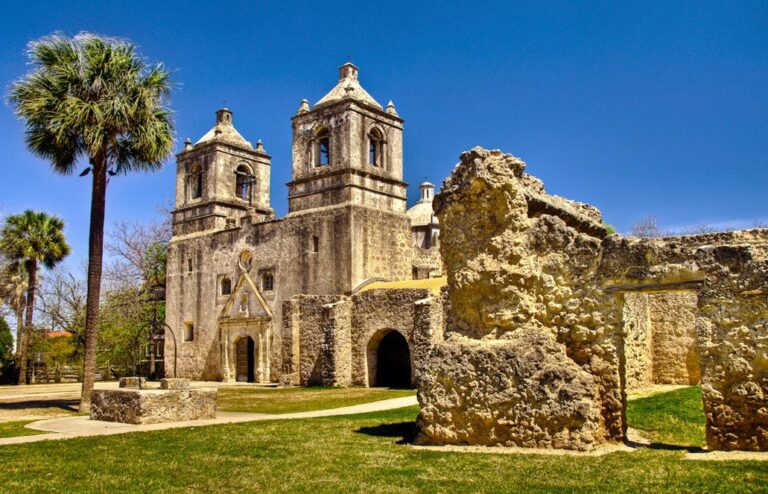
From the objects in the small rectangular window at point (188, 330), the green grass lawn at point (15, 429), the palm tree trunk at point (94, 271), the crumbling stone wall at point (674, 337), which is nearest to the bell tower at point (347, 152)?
the small rectangular window at point (188, 330)

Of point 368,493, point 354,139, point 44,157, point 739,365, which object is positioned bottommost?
point 368,493

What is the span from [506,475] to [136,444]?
5360 mm

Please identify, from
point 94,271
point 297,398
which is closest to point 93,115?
point 94,271

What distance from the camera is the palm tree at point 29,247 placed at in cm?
3164

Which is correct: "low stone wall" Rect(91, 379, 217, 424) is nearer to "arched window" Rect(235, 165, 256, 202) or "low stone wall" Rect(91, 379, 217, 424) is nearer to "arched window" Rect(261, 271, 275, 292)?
"arched window" Rect(261, 271, 275, 292)

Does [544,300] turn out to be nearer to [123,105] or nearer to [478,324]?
[478,324]

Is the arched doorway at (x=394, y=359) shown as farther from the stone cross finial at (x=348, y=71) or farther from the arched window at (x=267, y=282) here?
the stone cross finial at (x=348, y=71)

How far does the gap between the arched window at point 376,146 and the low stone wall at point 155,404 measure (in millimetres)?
16972

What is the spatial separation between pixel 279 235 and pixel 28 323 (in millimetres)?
12109

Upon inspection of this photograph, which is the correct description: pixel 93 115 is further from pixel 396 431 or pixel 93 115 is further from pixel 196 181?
pixel 196 181

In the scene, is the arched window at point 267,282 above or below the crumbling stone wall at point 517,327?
above

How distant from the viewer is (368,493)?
21.1ft

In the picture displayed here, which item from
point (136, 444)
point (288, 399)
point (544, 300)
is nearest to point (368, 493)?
point (544, 300)

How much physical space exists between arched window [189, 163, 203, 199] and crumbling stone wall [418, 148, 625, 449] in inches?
1018
